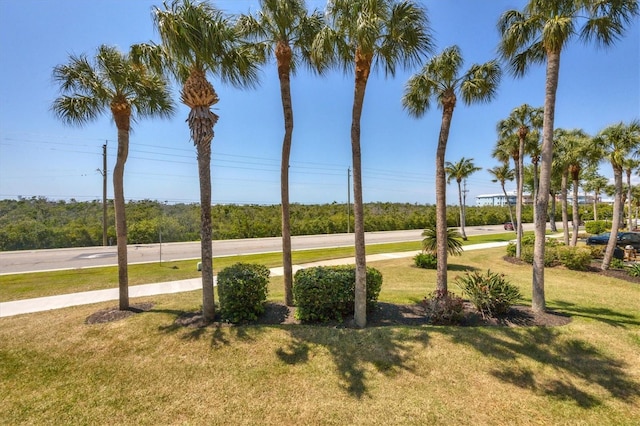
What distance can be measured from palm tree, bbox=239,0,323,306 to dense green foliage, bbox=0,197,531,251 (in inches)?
462

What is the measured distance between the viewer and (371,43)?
18.2 ft

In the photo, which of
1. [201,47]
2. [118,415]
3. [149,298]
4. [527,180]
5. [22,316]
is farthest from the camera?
[527,180]

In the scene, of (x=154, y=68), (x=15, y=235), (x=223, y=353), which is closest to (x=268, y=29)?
(x=154, y=68)

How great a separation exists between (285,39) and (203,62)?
200cm

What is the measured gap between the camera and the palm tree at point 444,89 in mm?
7285

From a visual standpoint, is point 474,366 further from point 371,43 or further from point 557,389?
point 371,43

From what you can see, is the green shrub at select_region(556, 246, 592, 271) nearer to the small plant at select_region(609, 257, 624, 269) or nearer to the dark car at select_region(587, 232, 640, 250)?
the small plant at select_region(609, 257, 624, 269)

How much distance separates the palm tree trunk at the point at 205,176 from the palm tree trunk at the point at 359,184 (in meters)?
3.25

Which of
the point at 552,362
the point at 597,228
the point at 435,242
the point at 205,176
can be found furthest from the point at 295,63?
the point at 597,228

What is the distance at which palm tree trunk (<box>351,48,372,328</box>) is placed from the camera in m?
6.16

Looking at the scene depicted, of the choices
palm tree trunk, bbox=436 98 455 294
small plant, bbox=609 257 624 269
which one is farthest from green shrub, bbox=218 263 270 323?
small plant, bbox=609 257 624 269

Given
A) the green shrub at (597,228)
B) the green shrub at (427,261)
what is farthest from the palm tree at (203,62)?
the green shrub at (597,228)

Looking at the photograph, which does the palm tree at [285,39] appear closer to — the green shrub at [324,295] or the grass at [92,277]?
the green shrub at [324,295]

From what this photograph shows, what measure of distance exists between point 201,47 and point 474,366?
7.90m
